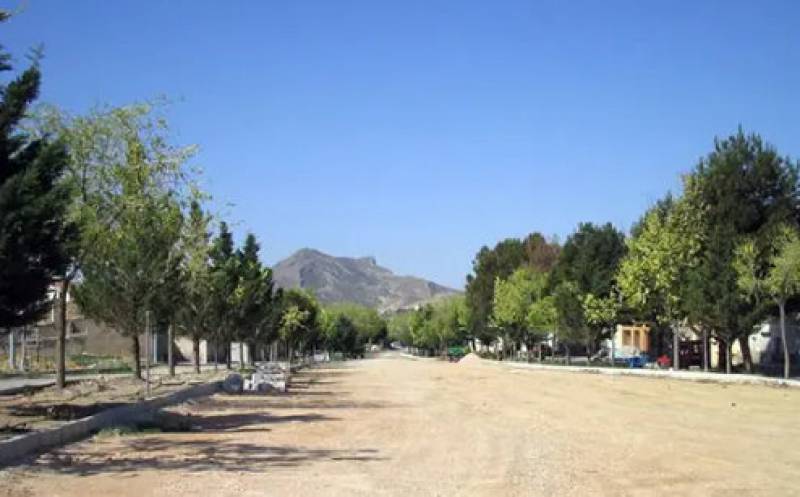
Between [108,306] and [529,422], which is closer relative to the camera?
[529,422]

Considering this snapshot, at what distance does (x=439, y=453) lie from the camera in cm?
1859

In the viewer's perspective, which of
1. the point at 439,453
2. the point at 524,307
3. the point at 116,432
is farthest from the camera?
the point at 524,307

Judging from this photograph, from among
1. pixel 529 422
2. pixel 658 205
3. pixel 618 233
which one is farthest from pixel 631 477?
pixel 618 233

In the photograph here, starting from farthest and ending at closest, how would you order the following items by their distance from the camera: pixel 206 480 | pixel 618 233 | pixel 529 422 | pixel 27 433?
pixel 618 233, pixel 529 422, pixel 27 433, pixel 206 480

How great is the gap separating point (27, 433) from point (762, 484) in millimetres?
13353

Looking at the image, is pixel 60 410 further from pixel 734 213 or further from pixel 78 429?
pixel 734 213

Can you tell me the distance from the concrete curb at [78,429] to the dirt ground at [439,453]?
504 millimetres

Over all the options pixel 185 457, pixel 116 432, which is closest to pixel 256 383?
pixel 116 432

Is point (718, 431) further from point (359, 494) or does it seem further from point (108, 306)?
point (108, 306)

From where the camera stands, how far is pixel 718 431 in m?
24.2

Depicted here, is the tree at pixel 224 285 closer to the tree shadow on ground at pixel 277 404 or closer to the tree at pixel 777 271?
the tree shadow on ground at pixel 277 404

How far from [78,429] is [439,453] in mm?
7820

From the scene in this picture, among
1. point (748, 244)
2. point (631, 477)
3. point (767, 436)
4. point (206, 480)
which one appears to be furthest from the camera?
point (748, 244)

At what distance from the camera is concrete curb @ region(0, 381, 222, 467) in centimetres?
1633
